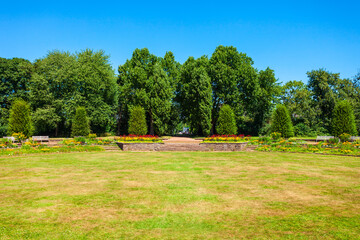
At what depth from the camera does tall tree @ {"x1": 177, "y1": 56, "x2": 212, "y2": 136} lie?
33750mm

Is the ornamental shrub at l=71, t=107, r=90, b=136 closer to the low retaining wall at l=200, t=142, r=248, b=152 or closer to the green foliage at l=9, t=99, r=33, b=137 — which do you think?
the green foliage at l=9, t=99, r=33, b=137

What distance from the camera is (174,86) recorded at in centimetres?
3769

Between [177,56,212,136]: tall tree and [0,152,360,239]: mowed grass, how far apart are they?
24581 millimetres

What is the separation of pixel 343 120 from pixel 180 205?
2589 centimetres

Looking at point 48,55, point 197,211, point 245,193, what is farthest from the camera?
point 48,55

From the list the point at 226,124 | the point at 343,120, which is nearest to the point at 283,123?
the point at 343,120

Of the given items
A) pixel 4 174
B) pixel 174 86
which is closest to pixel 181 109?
pixel 174 86

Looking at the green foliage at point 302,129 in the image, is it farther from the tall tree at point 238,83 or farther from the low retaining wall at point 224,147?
the low retaining wall at point 224,147

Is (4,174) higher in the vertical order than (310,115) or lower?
lower

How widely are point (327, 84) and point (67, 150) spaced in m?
41.0

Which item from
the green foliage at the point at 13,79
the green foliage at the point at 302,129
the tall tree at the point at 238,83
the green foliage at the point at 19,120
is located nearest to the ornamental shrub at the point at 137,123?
the green foliage at the point at 19,120

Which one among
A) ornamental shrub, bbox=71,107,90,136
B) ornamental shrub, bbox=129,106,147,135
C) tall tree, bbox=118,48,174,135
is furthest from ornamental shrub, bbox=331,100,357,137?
ornamental shrub, bbox=71,107,90,136

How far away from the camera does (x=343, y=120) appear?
1002 inches

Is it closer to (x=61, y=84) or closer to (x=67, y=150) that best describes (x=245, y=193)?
(x=67, y=150)
